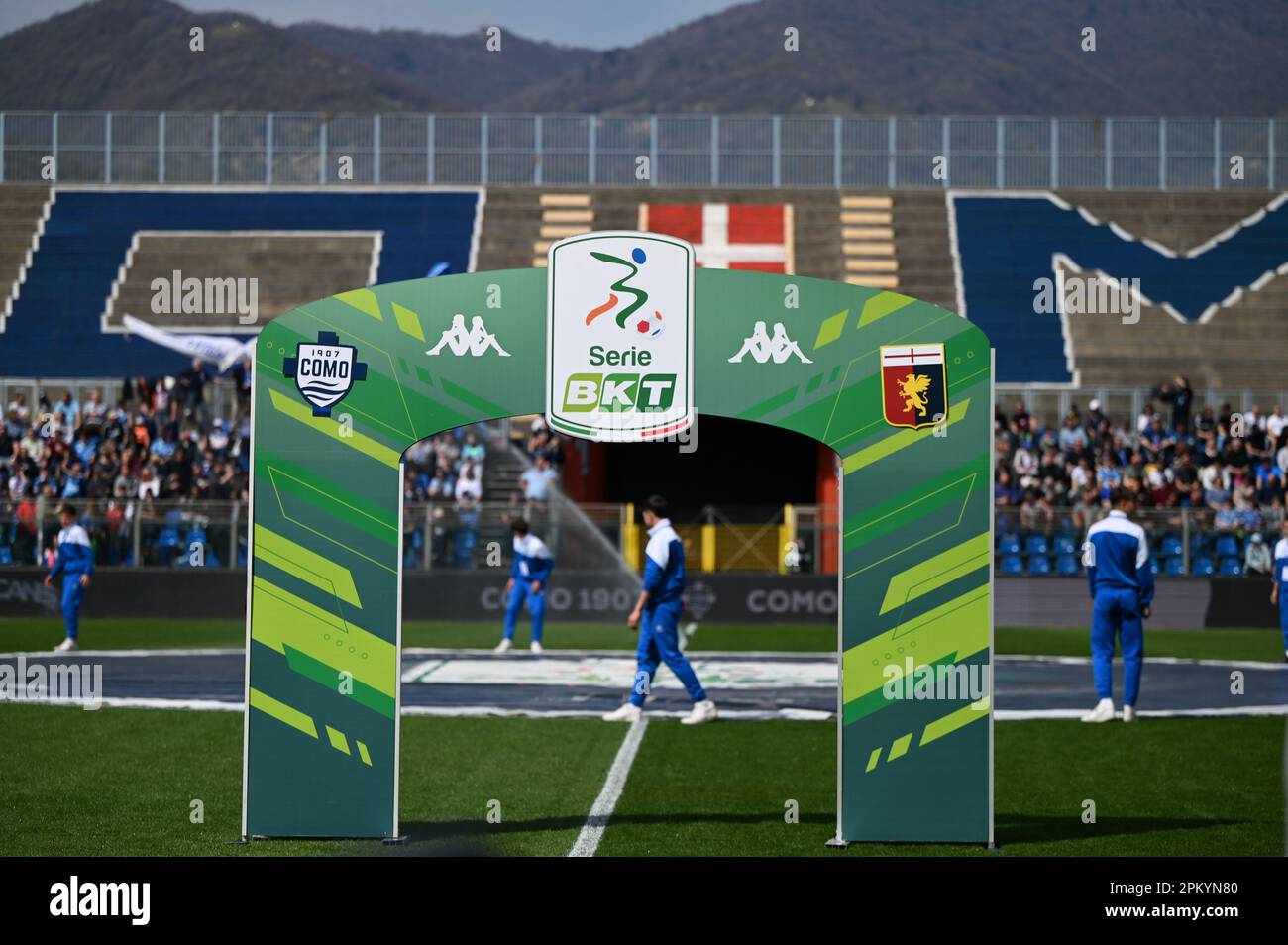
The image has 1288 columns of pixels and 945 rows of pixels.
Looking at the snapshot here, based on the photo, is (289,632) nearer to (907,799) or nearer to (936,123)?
(907,799)

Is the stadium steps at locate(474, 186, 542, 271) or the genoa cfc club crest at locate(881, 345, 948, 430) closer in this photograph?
the genoa cfc club crest at locate(881, 345, 948, 430)

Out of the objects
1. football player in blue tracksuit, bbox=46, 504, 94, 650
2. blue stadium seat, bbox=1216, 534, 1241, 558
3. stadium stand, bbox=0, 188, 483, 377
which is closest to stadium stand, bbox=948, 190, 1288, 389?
blue stadium seat, bbox=1216, 534, 1241, 558

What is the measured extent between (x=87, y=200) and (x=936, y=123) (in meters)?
24.4

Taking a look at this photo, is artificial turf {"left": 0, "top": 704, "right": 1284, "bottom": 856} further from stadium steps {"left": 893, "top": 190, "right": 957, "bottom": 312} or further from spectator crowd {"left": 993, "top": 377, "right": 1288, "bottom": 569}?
stadium steps {"left": 893, "top": 190, "right": 957, "bottom": 312}

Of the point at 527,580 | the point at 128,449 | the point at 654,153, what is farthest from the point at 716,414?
the point at 654,153

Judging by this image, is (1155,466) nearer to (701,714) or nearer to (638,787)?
(701,714)

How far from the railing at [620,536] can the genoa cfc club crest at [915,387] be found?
67.5 ft

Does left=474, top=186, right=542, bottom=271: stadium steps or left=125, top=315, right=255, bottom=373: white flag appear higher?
left=474, top=186, right=542, bottom=271: stadium steps

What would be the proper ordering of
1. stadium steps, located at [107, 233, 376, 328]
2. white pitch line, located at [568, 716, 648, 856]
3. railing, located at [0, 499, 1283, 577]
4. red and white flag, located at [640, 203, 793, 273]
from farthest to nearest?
1. red and white flag, located at [640, 203, 793, 273]
2. stadium steps, located at [107, 233, 376, 328]
3. railing, located at [0, 499, 1283, 577]
4. white pitch line, located at [568, 716, 648, 856]

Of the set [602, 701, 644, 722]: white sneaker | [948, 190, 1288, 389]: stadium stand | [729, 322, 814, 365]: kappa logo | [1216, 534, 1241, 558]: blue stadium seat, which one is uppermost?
[948, 190, 1288, 389]: stadium stand

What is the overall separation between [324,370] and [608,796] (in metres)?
3.53

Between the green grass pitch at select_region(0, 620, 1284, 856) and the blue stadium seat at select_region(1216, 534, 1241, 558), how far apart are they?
15.3 meters

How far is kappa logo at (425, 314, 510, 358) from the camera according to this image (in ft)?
30.4

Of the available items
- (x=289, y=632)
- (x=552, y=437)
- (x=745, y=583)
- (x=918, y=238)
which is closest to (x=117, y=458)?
(x=552, y=437)
